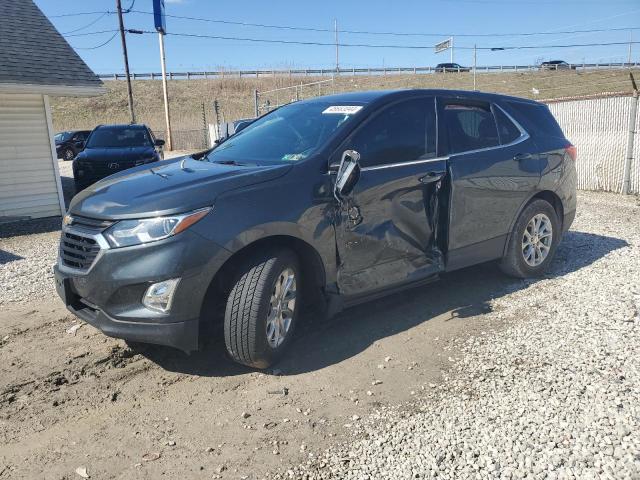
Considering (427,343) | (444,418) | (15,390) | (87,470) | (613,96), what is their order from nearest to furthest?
1. (87,470)
2. (444,418)
3. (15,390)
4. (427,343)
5. (613,96)

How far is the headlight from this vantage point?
3107 millimetres

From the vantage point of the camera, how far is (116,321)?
3227mm

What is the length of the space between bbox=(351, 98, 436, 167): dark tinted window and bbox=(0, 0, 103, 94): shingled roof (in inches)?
320

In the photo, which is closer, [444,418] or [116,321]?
[444,418]

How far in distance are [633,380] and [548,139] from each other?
2888 mm

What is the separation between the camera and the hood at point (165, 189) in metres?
3.19

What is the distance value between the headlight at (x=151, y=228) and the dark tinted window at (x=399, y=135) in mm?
1422

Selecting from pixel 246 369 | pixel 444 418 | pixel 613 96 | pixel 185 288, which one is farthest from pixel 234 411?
pixel 613 96

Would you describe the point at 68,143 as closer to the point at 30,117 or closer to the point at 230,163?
the point at 30,117


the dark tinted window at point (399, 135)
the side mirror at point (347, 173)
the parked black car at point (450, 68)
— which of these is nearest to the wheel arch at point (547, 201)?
the dark tinted window at point (399, 135)

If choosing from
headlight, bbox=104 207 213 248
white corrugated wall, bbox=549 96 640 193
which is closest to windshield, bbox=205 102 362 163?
headlight, bbox=104 207 213 248

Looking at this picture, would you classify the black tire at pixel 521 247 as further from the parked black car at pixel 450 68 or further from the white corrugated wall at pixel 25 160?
the parked black car at pixel 450 68

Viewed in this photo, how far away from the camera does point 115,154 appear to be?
10.9 metres

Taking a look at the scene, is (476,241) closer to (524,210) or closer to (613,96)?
(524,210)
